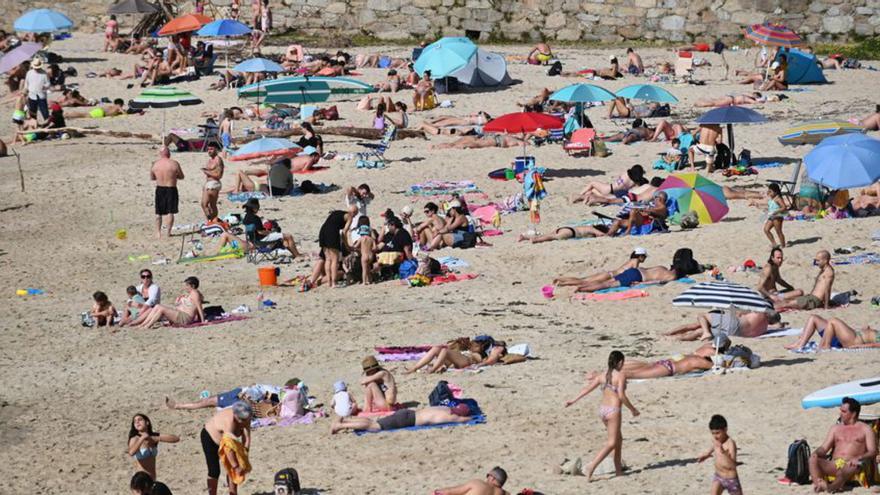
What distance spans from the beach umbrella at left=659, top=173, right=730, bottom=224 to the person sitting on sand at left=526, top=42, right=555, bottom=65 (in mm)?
11982

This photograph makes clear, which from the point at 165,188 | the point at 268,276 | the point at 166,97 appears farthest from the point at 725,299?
the point at 166,97

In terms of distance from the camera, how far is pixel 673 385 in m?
15.5

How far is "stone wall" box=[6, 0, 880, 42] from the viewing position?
1375 inches

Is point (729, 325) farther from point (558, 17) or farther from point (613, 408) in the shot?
point (558, 17)

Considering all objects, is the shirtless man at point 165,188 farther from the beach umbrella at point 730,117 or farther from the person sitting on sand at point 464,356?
the beach umbrella at point 730,117

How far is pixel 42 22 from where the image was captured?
35.1m

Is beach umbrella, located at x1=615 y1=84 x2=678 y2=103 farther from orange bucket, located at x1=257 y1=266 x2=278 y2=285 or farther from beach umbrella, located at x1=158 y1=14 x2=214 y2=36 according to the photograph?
beach umbrella, located at x1=158 y1=14 x2=214 y2=36

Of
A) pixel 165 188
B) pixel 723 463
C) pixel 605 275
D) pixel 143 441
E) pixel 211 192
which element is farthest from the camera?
pixel 211 192

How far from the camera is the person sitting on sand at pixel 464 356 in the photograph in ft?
54.1

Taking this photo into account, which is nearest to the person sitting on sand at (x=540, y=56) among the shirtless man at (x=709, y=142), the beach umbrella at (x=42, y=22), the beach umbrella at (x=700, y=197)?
the shirtless man at (x=709, y=142)

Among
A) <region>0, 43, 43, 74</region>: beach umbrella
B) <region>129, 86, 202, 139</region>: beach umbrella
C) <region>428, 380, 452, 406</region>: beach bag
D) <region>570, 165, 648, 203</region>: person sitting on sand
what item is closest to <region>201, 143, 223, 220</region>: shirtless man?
<region>129, 86, 202, 139</region>: beach umbrella

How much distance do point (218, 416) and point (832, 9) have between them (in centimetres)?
→ 2468

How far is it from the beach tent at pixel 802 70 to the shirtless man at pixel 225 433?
21021mm

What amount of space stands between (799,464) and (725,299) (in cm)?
437
